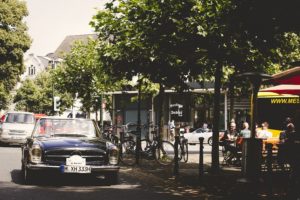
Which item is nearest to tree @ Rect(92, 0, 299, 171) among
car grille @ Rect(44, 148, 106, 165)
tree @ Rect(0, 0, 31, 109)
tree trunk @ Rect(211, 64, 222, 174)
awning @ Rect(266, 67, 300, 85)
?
tree trunk @ Rect(211, 64, 222, 174)

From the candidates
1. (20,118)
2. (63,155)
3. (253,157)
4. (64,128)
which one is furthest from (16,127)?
(253,157)

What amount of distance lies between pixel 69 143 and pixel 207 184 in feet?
10.1

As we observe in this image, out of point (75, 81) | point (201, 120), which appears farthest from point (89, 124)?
point (201, 120)

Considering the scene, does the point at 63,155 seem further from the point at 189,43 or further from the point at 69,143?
the point at 189,43

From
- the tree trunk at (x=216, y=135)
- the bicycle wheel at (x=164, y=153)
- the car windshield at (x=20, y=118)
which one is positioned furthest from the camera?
the car windshield at (x=20, y=118)

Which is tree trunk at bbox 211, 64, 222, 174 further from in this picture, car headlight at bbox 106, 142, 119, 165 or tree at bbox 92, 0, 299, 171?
car headlight at bbox 106, 142, 119, 165

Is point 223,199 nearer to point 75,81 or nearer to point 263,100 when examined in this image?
point 263,100

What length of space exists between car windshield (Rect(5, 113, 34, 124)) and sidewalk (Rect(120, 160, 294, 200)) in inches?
470

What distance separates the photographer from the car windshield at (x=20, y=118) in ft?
82.8

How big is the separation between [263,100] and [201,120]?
62.4 feet

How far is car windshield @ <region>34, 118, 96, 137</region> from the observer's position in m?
11.4

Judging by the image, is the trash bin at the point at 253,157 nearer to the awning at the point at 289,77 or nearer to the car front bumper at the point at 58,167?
the awning at the point at 289,77

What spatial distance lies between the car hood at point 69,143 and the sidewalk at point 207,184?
4.52 ft

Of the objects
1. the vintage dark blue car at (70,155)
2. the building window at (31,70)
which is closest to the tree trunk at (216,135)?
the vintage dark blue car at (70,155)
